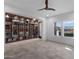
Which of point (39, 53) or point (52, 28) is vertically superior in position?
point (52, 28)

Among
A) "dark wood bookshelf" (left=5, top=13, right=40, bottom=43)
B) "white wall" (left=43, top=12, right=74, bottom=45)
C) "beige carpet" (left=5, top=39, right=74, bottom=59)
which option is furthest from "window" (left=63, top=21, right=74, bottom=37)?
"dark wood bookshelf" (left=5, top=13, right=40, bottom=43)

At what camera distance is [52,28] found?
30.9ft

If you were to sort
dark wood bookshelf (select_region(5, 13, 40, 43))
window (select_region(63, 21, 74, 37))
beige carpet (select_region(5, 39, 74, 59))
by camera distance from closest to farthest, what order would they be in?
1. beige carpet (select_region(5, 39, 74, 59))
2. window (select_region(63, 21, 74, 37))
3. dark wood bookshelf (select_region(5, 13, 40, 43))

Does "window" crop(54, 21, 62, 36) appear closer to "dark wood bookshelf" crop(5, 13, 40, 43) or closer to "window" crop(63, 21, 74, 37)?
"window" crop(63, 21, 74, 37)

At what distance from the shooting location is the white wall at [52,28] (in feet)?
24.0

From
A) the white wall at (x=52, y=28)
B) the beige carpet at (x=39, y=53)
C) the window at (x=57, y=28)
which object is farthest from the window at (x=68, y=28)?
the beige carpet at (x=39, y=53)

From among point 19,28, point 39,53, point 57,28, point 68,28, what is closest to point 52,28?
point 57,28

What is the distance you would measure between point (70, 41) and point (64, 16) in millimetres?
2272

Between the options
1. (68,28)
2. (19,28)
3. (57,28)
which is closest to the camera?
(68,28)

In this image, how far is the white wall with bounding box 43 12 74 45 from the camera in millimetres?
7305

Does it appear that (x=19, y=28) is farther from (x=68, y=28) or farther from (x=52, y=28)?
(x=68, y=28)
